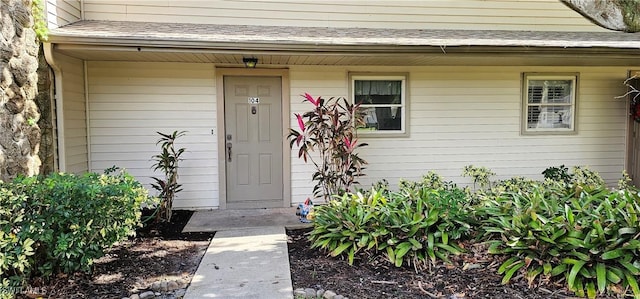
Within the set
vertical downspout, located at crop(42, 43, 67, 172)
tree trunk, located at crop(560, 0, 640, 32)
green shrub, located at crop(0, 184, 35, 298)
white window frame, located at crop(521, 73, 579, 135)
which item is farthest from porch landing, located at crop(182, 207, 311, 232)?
white window frame, located at crop(521, 73, 579, 135)

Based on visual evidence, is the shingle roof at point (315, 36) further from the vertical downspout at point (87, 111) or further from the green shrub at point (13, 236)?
the green shrub at point (13, 236)

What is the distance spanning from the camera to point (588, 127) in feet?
21.8

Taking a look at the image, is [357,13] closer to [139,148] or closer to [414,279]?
[139,148]

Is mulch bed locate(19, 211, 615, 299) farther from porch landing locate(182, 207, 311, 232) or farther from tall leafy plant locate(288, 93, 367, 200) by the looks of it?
tall leafy plant locate(288, 93, 367, 200)

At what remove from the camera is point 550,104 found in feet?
21.6

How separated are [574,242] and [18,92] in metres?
5.22

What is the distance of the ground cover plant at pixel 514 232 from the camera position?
2961mm

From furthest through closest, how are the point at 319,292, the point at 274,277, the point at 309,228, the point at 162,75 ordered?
the point at 162,75 < the point at 309,228 < the point at 274,277 < the point at 319,292

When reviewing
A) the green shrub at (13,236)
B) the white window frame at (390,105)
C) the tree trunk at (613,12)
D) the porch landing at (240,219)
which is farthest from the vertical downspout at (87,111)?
the tree trunk at (613,12)

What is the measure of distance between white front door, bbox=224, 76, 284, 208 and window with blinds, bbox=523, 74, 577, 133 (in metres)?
4.14

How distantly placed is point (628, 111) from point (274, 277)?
671 cm

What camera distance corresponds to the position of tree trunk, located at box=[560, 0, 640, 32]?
3898 mm

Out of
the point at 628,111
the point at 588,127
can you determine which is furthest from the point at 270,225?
the point at 628,111

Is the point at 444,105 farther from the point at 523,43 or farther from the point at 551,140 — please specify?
the point at 551,140
